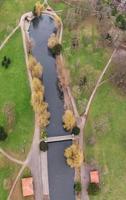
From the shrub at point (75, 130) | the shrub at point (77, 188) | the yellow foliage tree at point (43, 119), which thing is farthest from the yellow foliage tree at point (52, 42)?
the shrub at point (77, 188)

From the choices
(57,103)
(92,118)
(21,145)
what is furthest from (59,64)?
(21,145)

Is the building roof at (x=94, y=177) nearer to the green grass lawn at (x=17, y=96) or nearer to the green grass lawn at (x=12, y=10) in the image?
the green grass lawn at (x=17, y=96)

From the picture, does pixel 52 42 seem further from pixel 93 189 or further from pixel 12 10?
pixel 93 189

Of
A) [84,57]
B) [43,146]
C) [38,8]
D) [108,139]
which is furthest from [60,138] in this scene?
[38,8]

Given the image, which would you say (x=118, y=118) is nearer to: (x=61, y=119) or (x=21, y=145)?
(x=61, y=119)

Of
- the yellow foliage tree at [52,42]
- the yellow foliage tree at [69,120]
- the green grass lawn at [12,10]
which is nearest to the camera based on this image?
the yellow foliage tree at [69,120]
